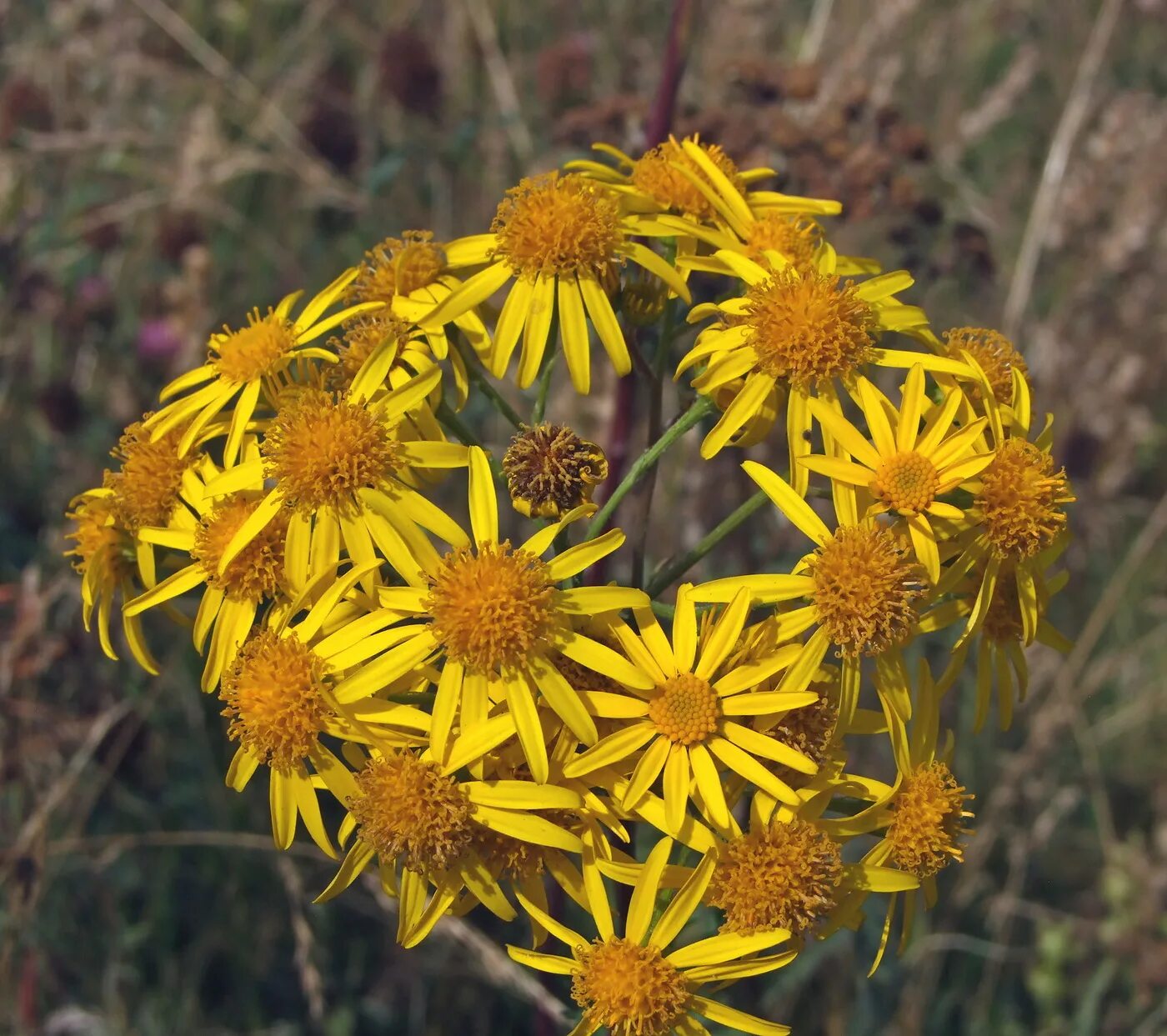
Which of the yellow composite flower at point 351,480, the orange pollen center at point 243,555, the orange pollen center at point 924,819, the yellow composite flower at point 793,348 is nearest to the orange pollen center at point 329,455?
the yellow composite flower at point 351,480

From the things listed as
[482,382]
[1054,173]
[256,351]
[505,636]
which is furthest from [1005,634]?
[1054,173]

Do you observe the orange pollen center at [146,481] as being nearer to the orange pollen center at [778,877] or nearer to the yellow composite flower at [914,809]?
the orange pollen center at [778,877]

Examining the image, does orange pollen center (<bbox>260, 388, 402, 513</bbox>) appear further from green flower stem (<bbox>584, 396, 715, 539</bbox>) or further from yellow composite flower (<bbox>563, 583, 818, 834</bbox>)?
yellow composite flower (<bbox>563, 583, 818, 834</bbox>)

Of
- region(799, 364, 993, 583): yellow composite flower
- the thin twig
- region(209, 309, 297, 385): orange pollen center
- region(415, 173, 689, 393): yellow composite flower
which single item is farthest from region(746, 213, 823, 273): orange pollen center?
the thin twig

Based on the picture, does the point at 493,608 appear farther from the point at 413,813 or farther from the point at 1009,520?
the point at 1009,520

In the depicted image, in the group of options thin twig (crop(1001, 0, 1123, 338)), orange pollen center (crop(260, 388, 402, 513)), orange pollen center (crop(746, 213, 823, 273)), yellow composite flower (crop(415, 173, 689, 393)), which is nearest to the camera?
orange pollen center (crop(260, 388, 402, 513))

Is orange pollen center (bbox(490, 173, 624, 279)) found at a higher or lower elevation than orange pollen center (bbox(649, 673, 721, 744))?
higher

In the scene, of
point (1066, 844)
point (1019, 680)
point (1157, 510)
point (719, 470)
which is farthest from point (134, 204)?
point (1066, 844)
